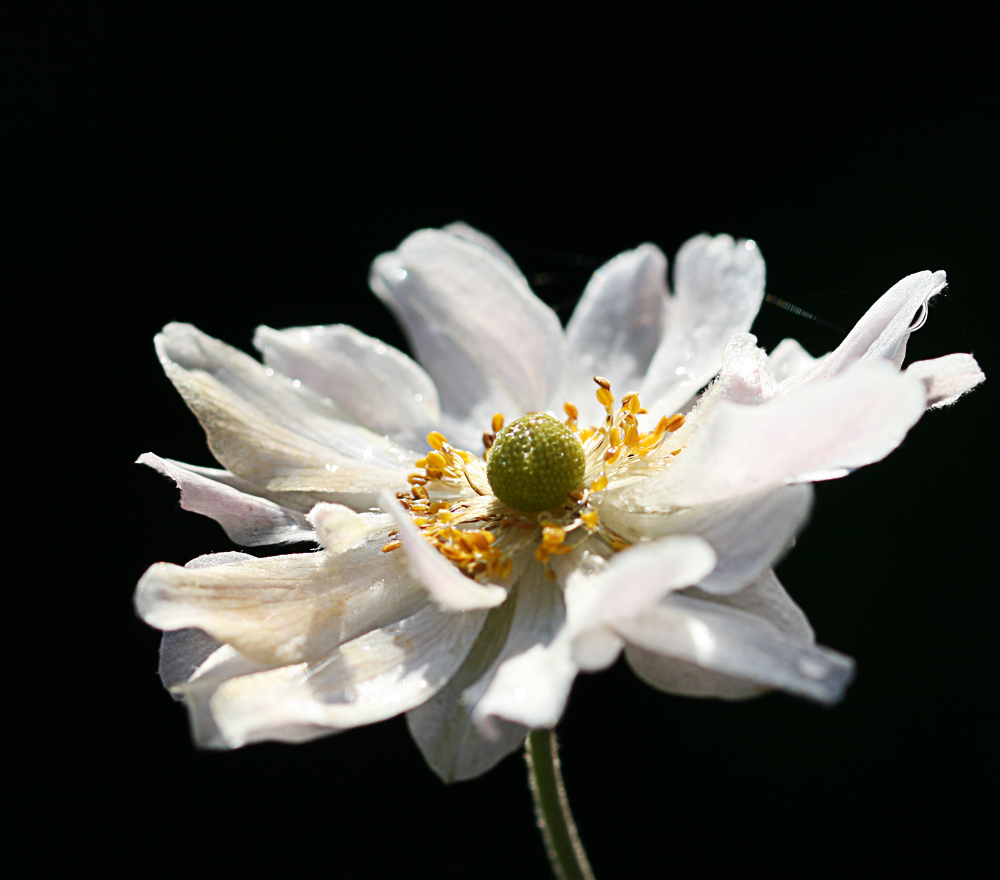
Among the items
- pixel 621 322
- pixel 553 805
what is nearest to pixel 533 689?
pixel 553 805

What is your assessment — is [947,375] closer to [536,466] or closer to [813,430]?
[813,430]

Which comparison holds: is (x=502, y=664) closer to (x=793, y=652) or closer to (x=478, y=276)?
(x=793, y=652)

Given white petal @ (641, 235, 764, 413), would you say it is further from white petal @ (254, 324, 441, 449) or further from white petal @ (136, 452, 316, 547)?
white petal @ (136, 452, 316, 547)

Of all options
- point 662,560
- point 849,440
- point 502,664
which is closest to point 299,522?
point 502,664

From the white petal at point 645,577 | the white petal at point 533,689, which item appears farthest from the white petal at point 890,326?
the white petal at point 533,689

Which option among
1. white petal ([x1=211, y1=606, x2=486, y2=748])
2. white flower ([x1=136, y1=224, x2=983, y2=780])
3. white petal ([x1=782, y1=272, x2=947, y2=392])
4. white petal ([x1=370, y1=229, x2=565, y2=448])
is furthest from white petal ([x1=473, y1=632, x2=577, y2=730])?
white petal ([x1=370, y1=229, x2=565, y2=448])

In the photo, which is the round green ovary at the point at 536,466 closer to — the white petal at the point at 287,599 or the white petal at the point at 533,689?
the white petal at the point at 287,599
